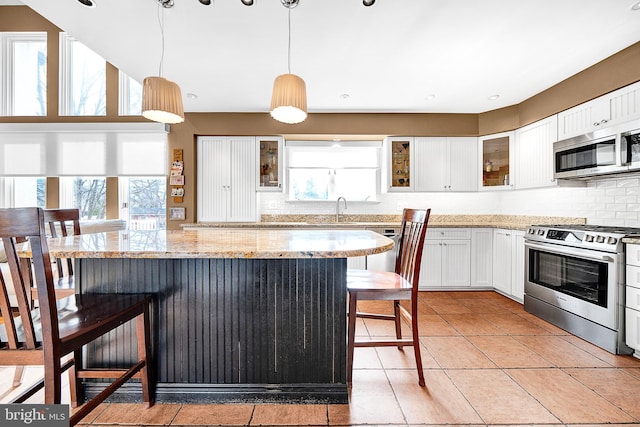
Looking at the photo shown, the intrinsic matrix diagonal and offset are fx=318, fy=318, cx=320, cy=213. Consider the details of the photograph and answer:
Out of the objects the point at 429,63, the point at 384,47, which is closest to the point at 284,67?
the point at 384,47

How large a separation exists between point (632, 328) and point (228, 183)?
14.0 ft

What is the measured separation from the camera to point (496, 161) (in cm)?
423

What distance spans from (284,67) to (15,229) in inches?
98.5

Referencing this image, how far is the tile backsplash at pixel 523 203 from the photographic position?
9.66ft

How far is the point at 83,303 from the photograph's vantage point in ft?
5.16

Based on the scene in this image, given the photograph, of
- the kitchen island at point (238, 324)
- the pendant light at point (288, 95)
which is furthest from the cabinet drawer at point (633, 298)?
the pendant light at point (288, 95)

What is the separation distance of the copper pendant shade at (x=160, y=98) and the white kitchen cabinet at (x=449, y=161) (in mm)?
3296

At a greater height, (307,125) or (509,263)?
(307,125)

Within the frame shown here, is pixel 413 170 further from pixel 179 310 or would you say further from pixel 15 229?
pixel 15 229

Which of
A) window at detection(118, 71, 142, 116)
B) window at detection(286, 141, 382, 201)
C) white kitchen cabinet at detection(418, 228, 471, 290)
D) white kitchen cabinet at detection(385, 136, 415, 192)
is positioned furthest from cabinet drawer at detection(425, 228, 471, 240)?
window at detection(118, 71, 142, 116)

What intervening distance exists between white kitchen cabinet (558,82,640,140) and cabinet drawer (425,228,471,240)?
1.46 m

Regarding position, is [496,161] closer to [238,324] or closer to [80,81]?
[238,324]

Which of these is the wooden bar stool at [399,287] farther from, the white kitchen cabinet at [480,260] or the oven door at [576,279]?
the white kitchen cabinet at [480,260]

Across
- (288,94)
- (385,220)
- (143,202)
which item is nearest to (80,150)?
(143,202)
